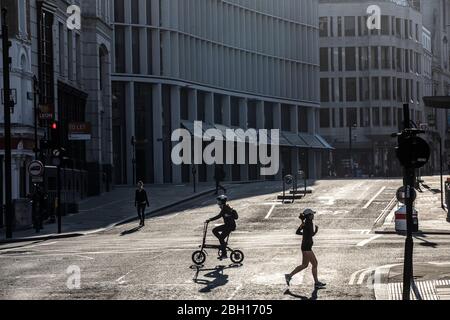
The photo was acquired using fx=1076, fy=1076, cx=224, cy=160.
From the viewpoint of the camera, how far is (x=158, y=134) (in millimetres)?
89625

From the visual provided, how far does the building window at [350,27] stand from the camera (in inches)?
5118

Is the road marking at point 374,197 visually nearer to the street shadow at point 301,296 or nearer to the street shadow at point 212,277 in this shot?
the street shadow at point 212,277

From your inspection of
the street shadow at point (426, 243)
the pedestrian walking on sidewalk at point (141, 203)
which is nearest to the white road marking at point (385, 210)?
the street shadow at point (426, 243)

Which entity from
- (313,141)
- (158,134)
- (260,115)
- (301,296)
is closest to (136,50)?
(158,134)

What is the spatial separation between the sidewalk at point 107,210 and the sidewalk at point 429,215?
40.2ft

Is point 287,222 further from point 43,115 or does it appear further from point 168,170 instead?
point 168,170

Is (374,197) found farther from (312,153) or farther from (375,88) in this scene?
(375,88)

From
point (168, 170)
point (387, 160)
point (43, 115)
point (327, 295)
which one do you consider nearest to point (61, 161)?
point (43, 115)

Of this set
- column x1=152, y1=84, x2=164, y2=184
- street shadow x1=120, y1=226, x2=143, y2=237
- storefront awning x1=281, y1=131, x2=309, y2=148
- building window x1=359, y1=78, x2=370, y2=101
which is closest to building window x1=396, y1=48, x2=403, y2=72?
building window x1=359, y1=78, x2=370, y2=101

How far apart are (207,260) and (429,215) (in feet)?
70.4

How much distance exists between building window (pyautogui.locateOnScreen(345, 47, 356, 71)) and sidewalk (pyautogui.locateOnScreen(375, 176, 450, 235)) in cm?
6521

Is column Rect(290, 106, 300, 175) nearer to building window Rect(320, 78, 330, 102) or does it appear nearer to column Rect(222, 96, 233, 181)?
column Rect(222, 96, 233, 181)

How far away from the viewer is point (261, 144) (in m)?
105

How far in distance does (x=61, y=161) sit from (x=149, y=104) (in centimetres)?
4612
